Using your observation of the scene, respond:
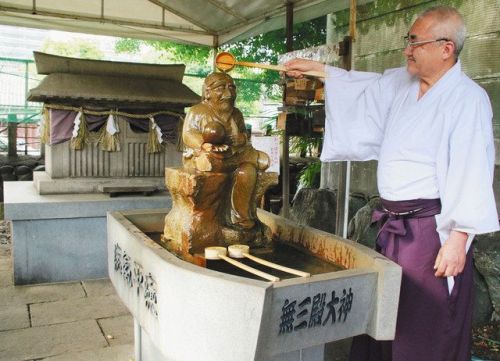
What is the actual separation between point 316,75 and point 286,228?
3.49ft

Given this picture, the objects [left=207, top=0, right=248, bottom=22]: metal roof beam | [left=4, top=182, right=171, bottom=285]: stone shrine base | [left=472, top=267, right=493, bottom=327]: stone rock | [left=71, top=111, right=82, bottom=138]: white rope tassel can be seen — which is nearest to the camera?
[left=472, top=267, right=493, bottom=327]: stone rock

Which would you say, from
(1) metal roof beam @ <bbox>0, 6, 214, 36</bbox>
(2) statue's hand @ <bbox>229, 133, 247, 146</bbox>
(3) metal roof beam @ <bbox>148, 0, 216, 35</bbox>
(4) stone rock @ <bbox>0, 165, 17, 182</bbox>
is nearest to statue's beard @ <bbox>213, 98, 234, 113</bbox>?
(2) statue's hand @ <bbox>229, 133, 247, 146</bbox>

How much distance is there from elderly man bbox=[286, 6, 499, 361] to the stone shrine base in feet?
11.3

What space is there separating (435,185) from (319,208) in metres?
3.61

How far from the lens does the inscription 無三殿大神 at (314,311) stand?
6.50ft

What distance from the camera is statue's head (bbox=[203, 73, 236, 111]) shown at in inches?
115

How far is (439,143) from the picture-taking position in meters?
2.28

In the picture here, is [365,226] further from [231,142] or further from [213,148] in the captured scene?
[213,148]

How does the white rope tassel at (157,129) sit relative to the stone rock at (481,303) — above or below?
above

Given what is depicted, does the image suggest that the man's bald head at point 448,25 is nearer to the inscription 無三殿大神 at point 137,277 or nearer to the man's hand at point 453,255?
the man's hand at point 453,255

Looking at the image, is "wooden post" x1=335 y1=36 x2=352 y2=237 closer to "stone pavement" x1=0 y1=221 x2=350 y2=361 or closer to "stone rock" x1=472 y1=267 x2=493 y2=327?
"stone pavement" x1=0 y1=221 x2=350 y2=361

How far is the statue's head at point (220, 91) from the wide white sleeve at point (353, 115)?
0.62 meters

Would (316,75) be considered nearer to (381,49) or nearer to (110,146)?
(381,49)

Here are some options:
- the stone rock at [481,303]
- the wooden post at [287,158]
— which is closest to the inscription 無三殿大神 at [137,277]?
the wooden post at [287,158]
